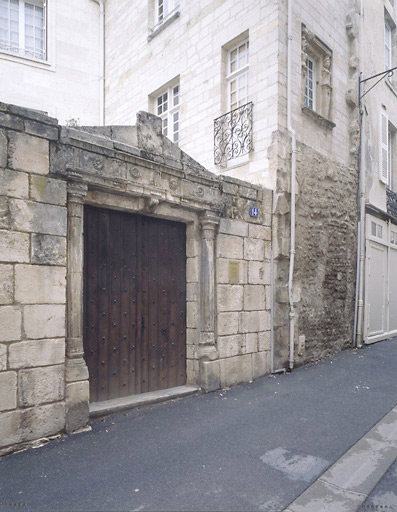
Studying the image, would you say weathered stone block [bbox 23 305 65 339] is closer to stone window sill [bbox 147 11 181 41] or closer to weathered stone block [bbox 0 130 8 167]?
weathered stone block [bbox 0 130 8 167]

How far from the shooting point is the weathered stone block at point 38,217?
122 inches

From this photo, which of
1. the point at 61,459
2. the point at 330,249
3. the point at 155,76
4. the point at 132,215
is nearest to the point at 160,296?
the point at 132,215

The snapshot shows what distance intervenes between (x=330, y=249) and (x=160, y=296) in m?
3.64

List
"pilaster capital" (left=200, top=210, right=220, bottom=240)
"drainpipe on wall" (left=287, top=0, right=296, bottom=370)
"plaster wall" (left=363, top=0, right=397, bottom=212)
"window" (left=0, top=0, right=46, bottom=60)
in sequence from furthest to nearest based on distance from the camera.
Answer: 1. "window" (left=0, top=0, right=46, bottom=60)
2. "plaster wall" (left=363, top=0, right=397, bottom=212)
3. "drainpipe on wall" (left=287, top=0, right=296, bottom=370)
4. "pilaster capital" (left=200, top=210, right=220, bottom=240)

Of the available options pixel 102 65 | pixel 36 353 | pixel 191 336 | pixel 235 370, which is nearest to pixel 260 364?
pixel 235 370

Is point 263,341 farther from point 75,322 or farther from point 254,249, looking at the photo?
point 75,322

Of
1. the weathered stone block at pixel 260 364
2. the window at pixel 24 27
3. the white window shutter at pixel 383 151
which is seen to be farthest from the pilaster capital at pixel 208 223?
the window at pixel 24 27

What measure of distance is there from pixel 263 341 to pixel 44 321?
3.13 m

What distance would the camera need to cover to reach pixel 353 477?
2.59m

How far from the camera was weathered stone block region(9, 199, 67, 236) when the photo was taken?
309 centimetres

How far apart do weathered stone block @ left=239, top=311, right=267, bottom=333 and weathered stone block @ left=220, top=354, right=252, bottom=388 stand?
35 centimetres

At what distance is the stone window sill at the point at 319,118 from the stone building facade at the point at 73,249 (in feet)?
7.68

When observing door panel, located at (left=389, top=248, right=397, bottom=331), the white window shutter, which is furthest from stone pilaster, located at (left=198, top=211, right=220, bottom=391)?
door panel, located at (left=389, top=248, right=397, bottom=331)

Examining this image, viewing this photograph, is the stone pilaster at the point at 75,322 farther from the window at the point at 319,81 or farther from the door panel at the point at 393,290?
the door panel at the point at 393,290
